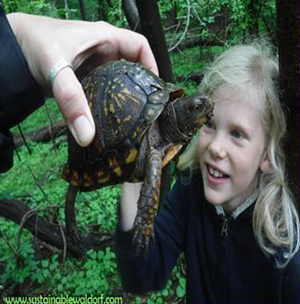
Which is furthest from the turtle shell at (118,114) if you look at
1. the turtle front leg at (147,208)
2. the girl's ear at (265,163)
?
the girl's ear at (265,163)

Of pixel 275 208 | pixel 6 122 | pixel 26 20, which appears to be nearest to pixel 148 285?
pixel 275 208

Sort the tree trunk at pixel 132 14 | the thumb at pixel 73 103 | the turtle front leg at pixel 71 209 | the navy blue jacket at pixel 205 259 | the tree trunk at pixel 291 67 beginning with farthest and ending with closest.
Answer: the tree trunk at pixel 132 14, the turtle front leg at pixel 71 209, the navy blue jacket at pixel 205 259, the thumb at pixel 73 103, the tree trunk at pixel 291 67

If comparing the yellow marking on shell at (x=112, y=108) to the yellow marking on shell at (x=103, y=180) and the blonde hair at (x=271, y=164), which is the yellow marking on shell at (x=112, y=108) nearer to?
the yellow marking on shell at (x=103, y=180)

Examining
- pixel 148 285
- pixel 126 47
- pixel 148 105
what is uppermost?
pixel 126 47

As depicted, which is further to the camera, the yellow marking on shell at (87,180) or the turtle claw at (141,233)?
the yellow marking on shell at (87,180)

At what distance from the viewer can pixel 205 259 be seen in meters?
1.50

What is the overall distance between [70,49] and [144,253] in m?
0.84

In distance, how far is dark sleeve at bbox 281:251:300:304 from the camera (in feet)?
3.93

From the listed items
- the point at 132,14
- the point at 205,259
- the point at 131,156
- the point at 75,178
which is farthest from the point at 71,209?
the point at 132,14

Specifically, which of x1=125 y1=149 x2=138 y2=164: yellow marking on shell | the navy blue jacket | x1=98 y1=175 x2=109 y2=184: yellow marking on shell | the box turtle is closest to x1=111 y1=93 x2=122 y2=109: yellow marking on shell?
the box turtle

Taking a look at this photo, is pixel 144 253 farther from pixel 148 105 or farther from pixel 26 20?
pixel 26 20

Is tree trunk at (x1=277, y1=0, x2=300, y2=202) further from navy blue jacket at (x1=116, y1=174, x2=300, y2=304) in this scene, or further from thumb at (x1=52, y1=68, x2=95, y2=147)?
thumb at (x1=52, y1=68, x2=95, y2=147)

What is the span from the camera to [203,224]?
1.51 meters

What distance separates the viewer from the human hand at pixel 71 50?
1.04 metres
